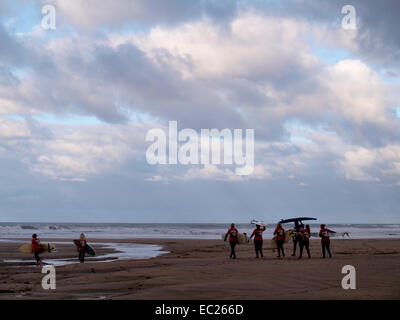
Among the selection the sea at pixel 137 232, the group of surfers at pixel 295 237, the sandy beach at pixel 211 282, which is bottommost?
the sea at pixel 137 232

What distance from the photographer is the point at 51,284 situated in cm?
1312

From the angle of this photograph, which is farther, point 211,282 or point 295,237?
point 295,237

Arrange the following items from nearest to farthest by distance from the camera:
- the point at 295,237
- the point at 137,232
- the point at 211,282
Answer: the point at 211,282
the point at 295,237
the point at 137,232

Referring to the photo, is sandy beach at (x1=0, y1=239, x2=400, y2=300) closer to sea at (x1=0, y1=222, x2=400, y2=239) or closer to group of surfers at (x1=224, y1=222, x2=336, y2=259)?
group of surfers at (x1=224, y1=222, x2=336, y2=259)

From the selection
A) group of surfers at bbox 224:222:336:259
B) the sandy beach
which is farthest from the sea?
the sandy beach

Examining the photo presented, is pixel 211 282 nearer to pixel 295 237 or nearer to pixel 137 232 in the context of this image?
pixel 295 237

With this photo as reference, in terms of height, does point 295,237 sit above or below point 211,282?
above

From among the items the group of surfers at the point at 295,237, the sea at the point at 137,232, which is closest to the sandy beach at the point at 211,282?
the group of surfers at the point at 295,237

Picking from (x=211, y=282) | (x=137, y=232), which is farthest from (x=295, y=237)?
(x=137, y=232)

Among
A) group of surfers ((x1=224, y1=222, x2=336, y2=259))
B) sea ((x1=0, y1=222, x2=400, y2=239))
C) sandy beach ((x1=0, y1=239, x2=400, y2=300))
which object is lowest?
sea ((x1=0, y1=222, x2=400, y2=239))

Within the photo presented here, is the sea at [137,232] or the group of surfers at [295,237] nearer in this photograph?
the group of surfers at [295,237]

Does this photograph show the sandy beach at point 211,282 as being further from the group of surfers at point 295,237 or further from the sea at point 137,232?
the sea at point 137,232

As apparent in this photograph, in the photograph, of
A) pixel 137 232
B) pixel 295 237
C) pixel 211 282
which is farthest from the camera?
pixel 137 232
